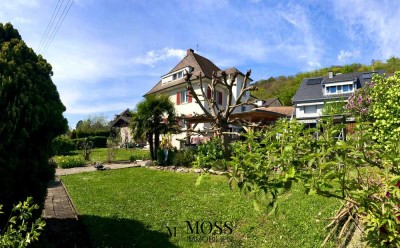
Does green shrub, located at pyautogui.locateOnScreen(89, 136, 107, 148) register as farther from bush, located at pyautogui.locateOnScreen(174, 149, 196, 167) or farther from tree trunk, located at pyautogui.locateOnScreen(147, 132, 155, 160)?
bush, located at pyautogui.locateOnScreen(174, 149, 196, 167)

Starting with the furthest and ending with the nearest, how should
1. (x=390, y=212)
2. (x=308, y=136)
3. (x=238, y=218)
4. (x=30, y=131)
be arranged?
(x=238, y=218), (x=30, y=131), (x=308, y=136), (x=390, y=212)

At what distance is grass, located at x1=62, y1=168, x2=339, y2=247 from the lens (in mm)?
4492

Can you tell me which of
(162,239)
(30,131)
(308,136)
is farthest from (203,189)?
(308,136)

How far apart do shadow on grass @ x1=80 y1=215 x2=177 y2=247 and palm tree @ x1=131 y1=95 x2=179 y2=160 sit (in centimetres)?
1162

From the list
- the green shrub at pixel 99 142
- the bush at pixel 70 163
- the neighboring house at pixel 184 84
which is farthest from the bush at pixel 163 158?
the green shrub at pixel 99 142

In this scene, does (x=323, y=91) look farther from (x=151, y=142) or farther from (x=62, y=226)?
(x=62, y=226)

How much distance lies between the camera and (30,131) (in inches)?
144

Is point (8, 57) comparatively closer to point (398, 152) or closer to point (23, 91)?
point (23, 91)

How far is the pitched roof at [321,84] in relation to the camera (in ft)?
122

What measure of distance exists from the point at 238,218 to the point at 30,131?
3723 mm

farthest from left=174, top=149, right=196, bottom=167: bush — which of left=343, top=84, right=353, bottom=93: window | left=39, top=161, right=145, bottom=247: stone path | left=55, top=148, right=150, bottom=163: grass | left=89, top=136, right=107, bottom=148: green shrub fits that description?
left=343, top=84, right=353, bottom=93: window

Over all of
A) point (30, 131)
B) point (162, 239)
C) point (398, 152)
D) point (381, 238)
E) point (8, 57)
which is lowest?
point (162, 239)

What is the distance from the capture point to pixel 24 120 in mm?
3590

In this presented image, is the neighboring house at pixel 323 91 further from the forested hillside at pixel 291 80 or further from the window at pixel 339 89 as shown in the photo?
the forested hillside at pixel 291 80
